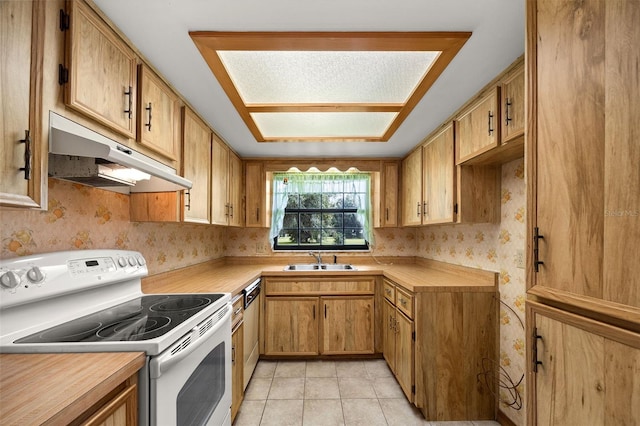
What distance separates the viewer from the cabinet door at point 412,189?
2932 mm

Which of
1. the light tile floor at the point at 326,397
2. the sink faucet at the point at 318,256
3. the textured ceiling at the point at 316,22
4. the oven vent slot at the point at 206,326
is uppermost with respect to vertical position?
the textured ceiling at the point at 316,22

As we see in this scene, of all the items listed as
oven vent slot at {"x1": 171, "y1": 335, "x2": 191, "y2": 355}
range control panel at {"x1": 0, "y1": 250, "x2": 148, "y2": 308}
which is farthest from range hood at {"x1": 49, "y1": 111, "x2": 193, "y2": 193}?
oven vent slot at {"x1": 171, "y1": 335, "x2": 191, "y2": 355}

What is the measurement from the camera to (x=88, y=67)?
1130mm

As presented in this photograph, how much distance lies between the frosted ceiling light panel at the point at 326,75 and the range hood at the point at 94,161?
723mm

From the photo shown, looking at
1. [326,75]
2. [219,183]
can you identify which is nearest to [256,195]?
[219,183]

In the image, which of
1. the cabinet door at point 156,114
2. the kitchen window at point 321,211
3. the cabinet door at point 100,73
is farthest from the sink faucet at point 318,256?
the cabinet door at point 100,73

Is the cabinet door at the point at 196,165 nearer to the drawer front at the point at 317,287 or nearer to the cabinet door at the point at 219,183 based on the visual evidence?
the cabinet door at the point at 219,183

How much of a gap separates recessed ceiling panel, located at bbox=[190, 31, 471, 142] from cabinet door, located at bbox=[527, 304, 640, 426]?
4.07 feet

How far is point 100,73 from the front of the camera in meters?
1.19

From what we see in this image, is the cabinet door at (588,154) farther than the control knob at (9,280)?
No

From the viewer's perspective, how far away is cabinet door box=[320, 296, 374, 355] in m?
2.98

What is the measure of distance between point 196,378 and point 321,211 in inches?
108

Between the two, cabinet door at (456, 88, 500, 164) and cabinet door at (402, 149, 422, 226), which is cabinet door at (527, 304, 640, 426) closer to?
cabinet door at (456, 88, 500, 164)

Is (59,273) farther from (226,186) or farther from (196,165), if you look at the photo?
(226,186)
